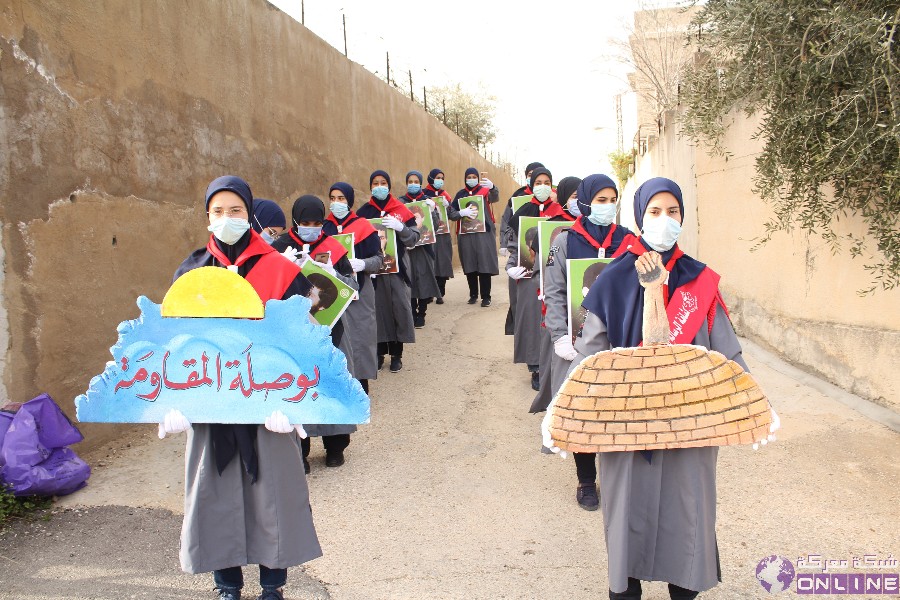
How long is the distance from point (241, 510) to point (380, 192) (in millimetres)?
5146

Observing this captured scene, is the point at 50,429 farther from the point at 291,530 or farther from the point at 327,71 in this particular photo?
the point at 327,71

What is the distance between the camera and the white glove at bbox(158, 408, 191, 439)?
2648 mm

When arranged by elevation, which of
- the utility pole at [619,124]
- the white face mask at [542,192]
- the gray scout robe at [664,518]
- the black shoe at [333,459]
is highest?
the utility pole at [619,124]

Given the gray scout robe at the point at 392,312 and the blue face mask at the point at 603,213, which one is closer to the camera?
the blue face mask at the point at 603,213

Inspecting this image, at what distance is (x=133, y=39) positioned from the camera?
5.34 metres

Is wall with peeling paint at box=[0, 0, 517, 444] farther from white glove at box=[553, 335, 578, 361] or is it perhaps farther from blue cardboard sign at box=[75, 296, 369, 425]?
white glove at box=[553, 335, 578, 361]

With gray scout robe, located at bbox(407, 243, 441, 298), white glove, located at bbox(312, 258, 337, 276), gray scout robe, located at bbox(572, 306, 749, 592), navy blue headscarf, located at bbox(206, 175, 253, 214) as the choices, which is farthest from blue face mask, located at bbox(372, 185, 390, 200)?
gray scout robe, located at bbox(572, 306, 749, 592)

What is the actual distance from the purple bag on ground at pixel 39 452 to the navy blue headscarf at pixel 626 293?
10.2 ft

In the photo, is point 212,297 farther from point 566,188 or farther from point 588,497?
point 566,188

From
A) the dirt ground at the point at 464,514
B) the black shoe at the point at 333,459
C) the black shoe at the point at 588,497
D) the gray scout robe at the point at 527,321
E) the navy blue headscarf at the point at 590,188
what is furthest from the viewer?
the gray scout robe at the point at 527,321

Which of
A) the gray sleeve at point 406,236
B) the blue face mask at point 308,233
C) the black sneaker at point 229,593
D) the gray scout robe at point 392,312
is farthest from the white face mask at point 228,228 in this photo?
the gray sleeve at point 406,236

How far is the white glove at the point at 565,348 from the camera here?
3674 millimetres

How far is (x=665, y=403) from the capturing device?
2430mm

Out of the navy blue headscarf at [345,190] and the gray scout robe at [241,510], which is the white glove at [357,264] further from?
the gray scout robe at [241,510]
